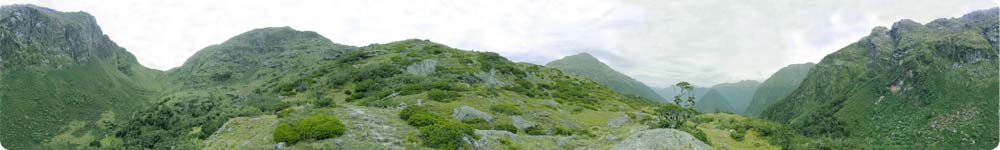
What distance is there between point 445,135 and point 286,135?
7.32 metres

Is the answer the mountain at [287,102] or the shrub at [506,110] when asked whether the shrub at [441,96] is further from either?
the shrub at [506,110]

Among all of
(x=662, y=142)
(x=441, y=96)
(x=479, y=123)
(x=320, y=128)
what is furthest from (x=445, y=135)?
(x=441, y=96)

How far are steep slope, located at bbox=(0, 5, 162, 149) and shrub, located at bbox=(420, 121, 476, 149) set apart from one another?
65968 millimetres

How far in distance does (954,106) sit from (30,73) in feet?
855

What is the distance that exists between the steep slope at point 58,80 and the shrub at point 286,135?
6073 centimetres

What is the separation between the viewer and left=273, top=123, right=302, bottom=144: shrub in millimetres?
19969

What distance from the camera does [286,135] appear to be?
20.2 meters

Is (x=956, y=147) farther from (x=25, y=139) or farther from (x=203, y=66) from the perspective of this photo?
(x=203, y=66)

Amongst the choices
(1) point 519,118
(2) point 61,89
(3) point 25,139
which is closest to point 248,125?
(1) point 519,118

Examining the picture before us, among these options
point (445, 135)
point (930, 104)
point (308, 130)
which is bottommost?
point (930, 104)

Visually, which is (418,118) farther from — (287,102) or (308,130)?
(287,102)

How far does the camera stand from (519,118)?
3316 cm

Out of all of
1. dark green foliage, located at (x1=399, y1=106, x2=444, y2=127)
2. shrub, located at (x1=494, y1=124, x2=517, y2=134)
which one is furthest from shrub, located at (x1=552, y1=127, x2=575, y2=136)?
dark green foliage, located at (x1=399, y1=106, x2=444, y2=127)

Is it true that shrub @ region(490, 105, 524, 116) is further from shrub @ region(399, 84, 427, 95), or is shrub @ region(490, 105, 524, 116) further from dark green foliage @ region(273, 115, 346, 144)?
dark green foliage @ region(273, 115, 346, 144)
